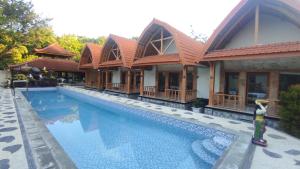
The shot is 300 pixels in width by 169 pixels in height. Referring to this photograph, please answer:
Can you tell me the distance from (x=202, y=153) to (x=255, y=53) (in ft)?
15.4

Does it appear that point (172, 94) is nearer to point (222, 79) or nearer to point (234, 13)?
point (222, 79)

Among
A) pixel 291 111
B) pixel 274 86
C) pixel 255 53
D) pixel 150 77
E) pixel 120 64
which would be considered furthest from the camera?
pixel 150 77

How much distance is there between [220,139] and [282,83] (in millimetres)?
5213

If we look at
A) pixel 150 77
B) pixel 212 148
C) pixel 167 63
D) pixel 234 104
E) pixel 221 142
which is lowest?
pixel 212 148

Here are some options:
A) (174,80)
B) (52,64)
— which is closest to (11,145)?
(174,80)

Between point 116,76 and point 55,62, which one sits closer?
point 116,76

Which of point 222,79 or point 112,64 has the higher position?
point 112,64

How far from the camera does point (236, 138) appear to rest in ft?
20.3

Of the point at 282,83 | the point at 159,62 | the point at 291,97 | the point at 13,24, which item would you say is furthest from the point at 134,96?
the point at 13,24

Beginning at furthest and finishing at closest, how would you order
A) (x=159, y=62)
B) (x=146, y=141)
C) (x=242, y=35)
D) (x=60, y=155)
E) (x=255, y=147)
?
(x=159, y=62) < (x=242, y=35) < (x=146, y=141) < (x=255, y=147) < (x=60, y=155)

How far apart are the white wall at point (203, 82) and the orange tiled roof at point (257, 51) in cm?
325

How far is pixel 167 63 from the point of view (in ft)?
40.1

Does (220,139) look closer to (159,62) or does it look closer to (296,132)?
(296,132)

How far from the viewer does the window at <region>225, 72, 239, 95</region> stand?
11.2 m
